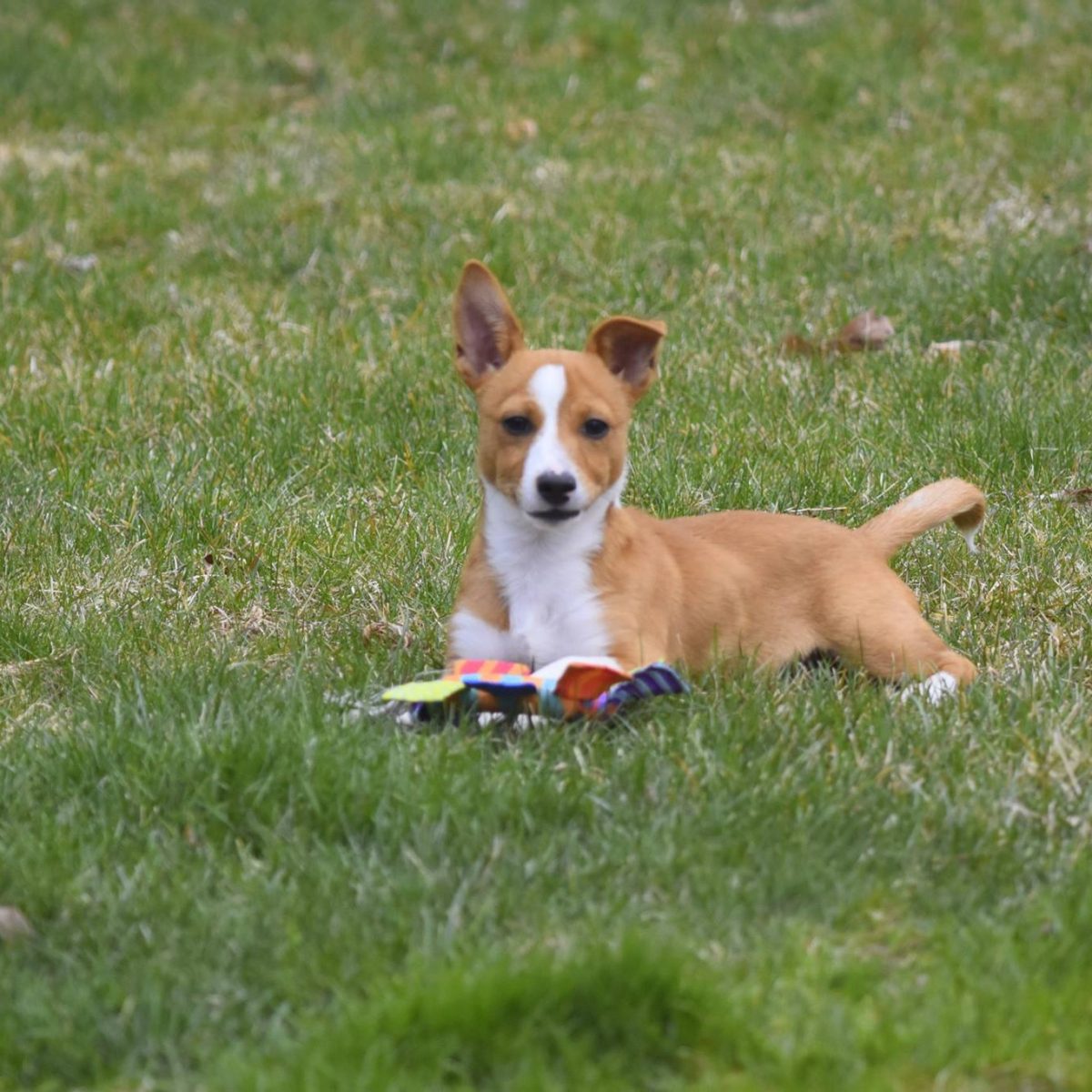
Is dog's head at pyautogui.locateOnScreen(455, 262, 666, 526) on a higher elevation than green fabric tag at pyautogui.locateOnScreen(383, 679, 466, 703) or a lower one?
higher

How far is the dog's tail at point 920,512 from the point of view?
5078 mm

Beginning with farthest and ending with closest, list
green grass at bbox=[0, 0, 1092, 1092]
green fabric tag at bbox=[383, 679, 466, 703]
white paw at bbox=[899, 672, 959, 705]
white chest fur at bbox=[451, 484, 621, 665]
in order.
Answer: white chest fur at bbox=[451, 484, 621, 665], white paw at bbox=[899, 672, 959, 705], green fabric tag at bbox=[383, 679, 466, 703], green grass at bbox=[0, 0, 1092, 1092]

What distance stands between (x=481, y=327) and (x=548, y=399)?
1.40ft

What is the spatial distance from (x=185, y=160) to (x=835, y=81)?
12.1 ft

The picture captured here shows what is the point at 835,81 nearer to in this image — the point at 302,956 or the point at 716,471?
the point at 716,471

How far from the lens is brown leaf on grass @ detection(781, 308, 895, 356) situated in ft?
23.7

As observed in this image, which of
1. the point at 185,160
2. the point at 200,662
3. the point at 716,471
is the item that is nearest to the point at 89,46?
the point at 185,160

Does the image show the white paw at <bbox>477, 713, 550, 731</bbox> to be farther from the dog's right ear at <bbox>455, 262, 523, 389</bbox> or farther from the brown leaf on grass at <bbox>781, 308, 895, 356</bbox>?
the brown leaf on grass at <bbox>781, 308, 895, 356</bbox>

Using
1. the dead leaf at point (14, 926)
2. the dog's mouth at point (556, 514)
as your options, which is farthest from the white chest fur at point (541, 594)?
the dead leaf at point (14, 926)

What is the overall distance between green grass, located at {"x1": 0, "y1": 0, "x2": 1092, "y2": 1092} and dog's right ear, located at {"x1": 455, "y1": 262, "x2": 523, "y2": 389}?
765 millimetres

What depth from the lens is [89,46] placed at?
1295 centimetres

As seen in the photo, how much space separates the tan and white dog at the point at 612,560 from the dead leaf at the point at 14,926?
1354mm

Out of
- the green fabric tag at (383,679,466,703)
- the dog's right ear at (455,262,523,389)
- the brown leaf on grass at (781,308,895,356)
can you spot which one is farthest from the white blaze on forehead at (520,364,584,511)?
the brown leaf on grass at (781,308,895,356)

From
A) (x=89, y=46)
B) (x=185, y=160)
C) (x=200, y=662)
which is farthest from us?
(x=89, y=46)
